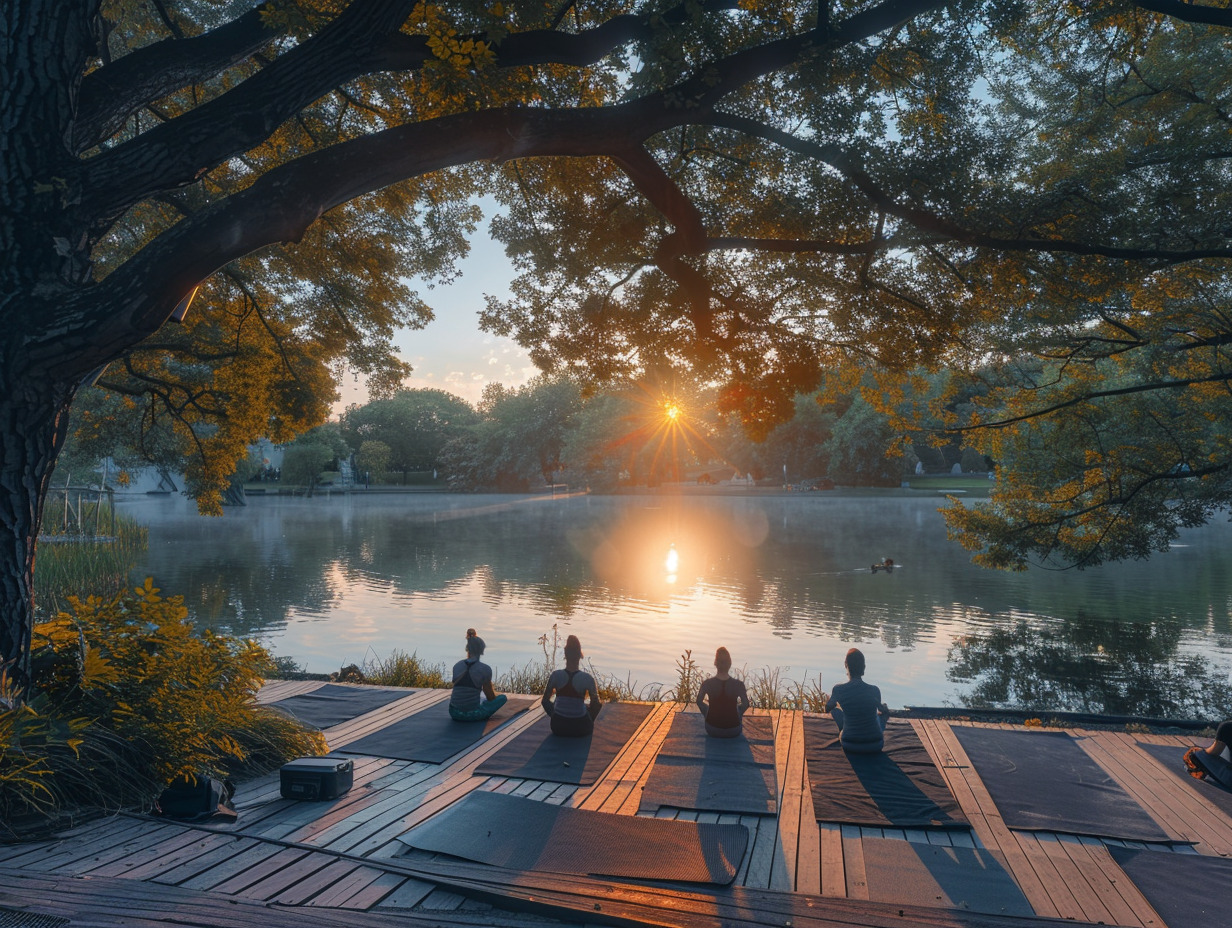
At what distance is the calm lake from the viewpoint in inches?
512

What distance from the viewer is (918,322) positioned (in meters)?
10.1

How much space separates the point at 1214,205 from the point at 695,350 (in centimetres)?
769

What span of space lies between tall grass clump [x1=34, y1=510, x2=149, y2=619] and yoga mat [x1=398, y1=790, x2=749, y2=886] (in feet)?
50.1

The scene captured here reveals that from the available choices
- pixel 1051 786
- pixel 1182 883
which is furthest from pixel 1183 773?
pixel 1182 883

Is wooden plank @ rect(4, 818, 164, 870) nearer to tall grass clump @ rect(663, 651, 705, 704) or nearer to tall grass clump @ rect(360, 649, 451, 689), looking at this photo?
tall grass clump @ rect(360, 649, 451, 689)

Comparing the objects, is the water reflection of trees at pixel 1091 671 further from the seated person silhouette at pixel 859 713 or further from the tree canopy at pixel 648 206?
the seated person silhouette at pixel 859 713

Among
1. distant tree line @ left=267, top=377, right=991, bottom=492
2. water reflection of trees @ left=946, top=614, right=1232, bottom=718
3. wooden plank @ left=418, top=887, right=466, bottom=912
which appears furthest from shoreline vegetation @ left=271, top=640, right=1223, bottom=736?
distant tree line @ left=267, top=377, right=991, bottom=492

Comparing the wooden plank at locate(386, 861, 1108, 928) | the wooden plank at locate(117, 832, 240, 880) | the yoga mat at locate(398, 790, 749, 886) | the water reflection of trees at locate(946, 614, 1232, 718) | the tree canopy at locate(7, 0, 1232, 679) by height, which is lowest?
the water reflection of trees at locate(946, 614, 1232, 718)

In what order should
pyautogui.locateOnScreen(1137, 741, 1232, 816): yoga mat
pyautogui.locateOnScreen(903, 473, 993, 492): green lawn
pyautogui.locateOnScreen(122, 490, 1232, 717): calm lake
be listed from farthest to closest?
pyautogui.locateOnScreen(903, 473, 993, 492): green lawn < pyautogui.locateOnScreen(122, 490, 1232, 717): calm lake < pyautogui.locateOnScreen(1137, 741, 1232, 816): yoga mat

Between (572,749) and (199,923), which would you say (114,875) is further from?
(572,749)

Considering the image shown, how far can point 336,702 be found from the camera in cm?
852

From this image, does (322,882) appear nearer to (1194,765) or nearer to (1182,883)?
(1182,883)

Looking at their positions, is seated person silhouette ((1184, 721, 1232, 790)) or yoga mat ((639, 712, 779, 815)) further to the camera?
seated person silhouette ((1184, 721, 1232, 790))

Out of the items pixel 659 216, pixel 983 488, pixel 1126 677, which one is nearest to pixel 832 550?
pixel 1126 677
